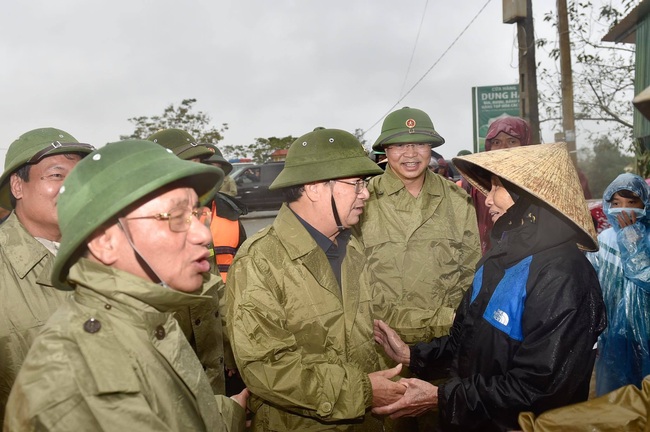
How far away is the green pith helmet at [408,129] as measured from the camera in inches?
171

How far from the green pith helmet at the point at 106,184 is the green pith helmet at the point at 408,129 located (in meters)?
2.90

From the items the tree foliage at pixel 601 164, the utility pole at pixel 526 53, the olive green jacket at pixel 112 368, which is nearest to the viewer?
the olive green jacket at pixel 112 368

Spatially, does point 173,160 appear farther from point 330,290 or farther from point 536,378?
point 536,378

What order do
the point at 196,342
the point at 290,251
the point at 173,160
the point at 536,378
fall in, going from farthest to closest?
the point at 196,342, the point at 290,251, the point at 536,378, the point at 173,160

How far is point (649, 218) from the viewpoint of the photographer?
16.4 feet

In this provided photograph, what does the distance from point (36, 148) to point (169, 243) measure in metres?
1.61

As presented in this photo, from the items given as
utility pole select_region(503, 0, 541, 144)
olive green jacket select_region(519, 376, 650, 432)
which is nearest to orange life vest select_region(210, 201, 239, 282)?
olive green jacket select_region(519, 376, 650, 432)

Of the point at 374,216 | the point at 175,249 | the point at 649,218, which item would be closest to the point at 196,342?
the point at 374,216

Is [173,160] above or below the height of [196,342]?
above

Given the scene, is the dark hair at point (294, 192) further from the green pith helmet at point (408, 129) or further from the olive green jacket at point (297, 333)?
the green pith helmet at point (408, 129)

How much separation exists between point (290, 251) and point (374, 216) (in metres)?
1.68

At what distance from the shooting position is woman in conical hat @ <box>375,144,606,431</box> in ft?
7.26

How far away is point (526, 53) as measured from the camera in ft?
38.5

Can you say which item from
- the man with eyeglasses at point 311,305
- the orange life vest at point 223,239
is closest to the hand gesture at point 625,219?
the man with eyeglasses at point 311,305
